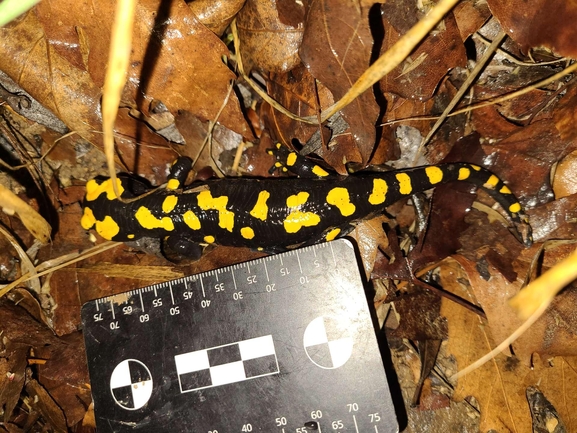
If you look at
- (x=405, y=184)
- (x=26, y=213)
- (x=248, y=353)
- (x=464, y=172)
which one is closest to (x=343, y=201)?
(x=405, y=184)

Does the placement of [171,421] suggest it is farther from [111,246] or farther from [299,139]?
[299,139]

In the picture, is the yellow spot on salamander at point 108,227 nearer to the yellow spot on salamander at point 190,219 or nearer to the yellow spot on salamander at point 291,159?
the yellow spot on salamander at point 190,219

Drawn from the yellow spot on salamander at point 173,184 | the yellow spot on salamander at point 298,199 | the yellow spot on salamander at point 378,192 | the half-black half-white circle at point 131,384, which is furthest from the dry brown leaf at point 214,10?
the half-black half-white circle at point 131,384

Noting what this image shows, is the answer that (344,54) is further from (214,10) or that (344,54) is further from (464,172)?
(464,172)

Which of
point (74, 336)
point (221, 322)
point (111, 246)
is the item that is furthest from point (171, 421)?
point (111, 246)

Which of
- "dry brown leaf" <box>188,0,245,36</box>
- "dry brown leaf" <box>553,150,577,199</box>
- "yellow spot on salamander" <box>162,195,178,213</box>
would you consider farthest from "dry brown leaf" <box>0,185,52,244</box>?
"dry brown leaf" <box>553,150,577,199</box>
